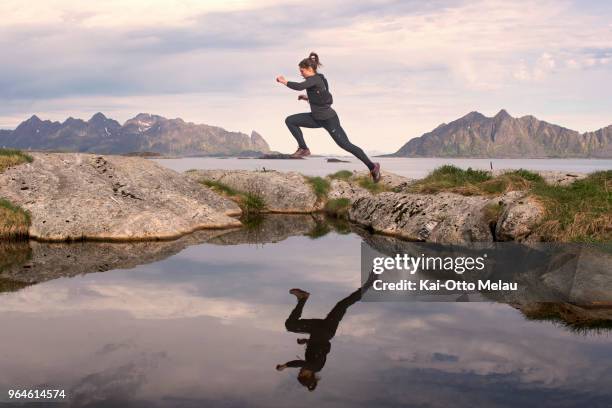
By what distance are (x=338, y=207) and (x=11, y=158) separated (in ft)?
51.0

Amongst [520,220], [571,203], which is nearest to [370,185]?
[520,220]

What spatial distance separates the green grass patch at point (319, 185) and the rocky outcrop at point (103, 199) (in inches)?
279

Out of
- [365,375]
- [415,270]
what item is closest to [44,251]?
[415,270]

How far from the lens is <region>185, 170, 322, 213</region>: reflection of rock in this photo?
1236 inches

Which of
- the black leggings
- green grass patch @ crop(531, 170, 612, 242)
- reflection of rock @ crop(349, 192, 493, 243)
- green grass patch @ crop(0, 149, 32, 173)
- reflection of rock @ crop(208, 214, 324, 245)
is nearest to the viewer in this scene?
the black leggings

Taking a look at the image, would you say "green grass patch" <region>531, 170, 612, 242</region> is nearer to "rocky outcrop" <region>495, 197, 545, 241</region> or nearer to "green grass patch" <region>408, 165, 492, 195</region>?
"rocky outcrop" <region>495, 197, 545, 241</region>

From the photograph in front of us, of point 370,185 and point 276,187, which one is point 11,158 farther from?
point 370,185

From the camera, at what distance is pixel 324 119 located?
31.9 ft

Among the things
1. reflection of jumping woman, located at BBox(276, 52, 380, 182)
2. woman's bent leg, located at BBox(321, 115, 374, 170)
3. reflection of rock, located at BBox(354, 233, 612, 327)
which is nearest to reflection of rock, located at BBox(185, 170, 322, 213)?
reflection of rock, located at BBox(354, 233, 612, 327)

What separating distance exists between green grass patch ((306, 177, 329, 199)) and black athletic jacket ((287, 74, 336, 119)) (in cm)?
2276

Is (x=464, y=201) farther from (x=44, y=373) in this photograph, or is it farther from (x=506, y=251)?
(x=44, y=373)

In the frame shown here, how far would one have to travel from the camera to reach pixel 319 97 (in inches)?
375

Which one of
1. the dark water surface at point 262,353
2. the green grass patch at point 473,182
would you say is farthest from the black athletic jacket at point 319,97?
the green grass patch at point 473,182

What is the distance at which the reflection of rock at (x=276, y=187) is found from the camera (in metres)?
31.4
